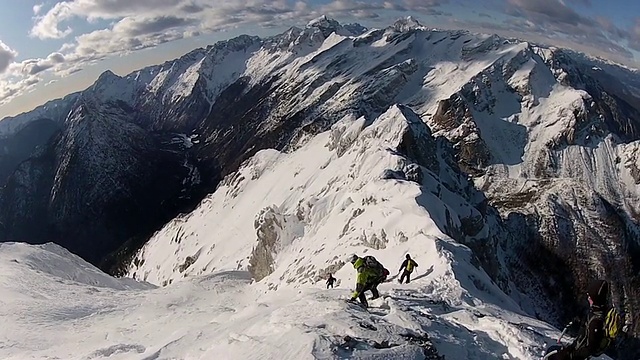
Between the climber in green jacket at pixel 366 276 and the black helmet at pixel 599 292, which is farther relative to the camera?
the climber in green jacket at pixel 366 276

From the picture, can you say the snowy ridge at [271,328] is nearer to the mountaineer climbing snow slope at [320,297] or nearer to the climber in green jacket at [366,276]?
the mountaineer climbing snow slope at [320,297]

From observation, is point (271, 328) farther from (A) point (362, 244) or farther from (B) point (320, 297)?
(A) point (362, 244)

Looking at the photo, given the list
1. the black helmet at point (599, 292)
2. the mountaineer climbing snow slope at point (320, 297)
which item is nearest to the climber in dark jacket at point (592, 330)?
the black helmet at point (599, 292)

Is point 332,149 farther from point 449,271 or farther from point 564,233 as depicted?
point 449,271

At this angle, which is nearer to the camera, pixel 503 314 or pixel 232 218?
pixel 503 314

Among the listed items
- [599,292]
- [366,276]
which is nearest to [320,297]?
[366,276]

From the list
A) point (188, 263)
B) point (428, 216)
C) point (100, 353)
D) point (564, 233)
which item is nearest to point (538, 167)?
point (564, 233)

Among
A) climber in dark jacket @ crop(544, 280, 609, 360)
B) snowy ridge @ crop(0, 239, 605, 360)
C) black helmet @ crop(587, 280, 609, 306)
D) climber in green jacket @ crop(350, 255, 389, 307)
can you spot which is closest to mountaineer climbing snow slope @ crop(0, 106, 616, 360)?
snowy ridge @ crop(0, 239, 605, 360)
